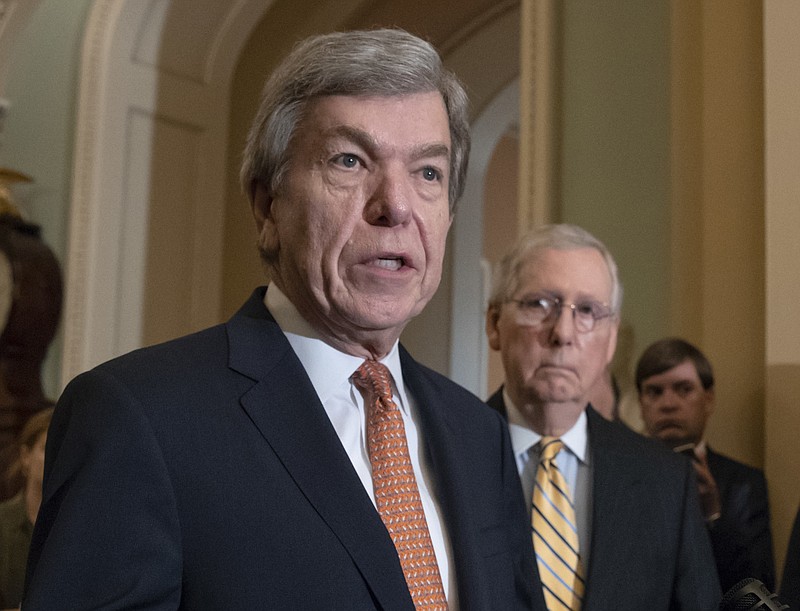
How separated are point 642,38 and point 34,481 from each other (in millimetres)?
2627

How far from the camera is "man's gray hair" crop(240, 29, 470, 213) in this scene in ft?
5.04

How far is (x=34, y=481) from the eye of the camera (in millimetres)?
3465

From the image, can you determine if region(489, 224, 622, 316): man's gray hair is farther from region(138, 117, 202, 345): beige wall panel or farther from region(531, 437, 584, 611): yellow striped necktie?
region(138, 117, 202, 345): beige wall panel

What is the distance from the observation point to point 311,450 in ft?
4.72

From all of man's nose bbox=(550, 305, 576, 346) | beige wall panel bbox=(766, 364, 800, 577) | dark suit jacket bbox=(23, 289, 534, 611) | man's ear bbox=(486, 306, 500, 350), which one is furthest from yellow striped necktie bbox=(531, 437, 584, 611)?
beige wall panel bbox=(766, 364, 800, 577)

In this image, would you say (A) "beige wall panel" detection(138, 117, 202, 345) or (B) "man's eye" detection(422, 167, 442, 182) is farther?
(A) "beige wall panel" detection(138, 117, 202, 345)

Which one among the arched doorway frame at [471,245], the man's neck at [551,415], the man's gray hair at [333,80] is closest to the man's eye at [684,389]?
the man's neck at [551,415]

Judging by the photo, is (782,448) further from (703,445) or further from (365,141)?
(365,141)

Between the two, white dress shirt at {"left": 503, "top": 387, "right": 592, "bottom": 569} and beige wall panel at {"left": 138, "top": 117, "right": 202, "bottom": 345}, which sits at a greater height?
beige wall panel at {"left": 138, "top": 117, "right": 202, "bottom": 345}

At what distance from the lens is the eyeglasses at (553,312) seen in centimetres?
Result: 255

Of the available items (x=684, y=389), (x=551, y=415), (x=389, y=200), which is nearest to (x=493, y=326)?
(x=551, y=415)

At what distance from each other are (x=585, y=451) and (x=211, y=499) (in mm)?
1322

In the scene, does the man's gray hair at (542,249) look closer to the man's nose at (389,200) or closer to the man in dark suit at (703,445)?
the man in dark suit at (703,445)

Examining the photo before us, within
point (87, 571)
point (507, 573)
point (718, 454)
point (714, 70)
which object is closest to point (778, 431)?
point (718, 454)
